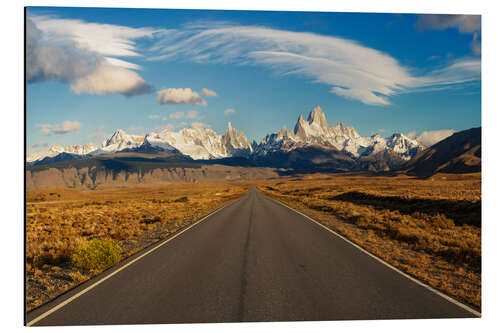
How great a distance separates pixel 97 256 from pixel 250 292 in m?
5.68

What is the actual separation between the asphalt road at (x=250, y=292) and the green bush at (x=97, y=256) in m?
0.94

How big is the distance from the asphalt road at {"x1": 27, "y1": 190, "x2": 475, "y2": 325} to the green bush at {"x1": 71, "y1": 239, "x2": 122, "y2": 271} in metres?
0.94

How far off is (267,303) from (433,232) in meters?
14.0

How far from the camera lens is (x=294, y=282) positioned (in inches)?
329

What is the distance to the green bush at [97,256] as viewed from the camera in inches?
401

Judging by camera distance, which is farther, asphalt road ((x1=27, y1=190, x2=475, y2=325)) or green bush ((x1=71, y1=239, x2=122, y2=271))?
green bush ((x1=71, y1=239, x2=122, y2=271))

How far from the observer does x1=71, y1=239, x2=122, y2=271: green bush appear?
10180 mm

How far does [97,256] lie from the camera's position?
10.3 metres

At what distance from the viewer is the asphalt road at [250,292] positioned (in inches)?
249

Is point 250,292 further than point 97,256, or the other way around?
point 97,256

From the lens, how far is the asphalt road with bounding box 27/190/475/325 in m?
6.31

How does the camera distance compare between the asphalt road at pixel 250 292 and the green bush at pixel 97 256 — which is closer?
the asphalt road at pixel 250 292
